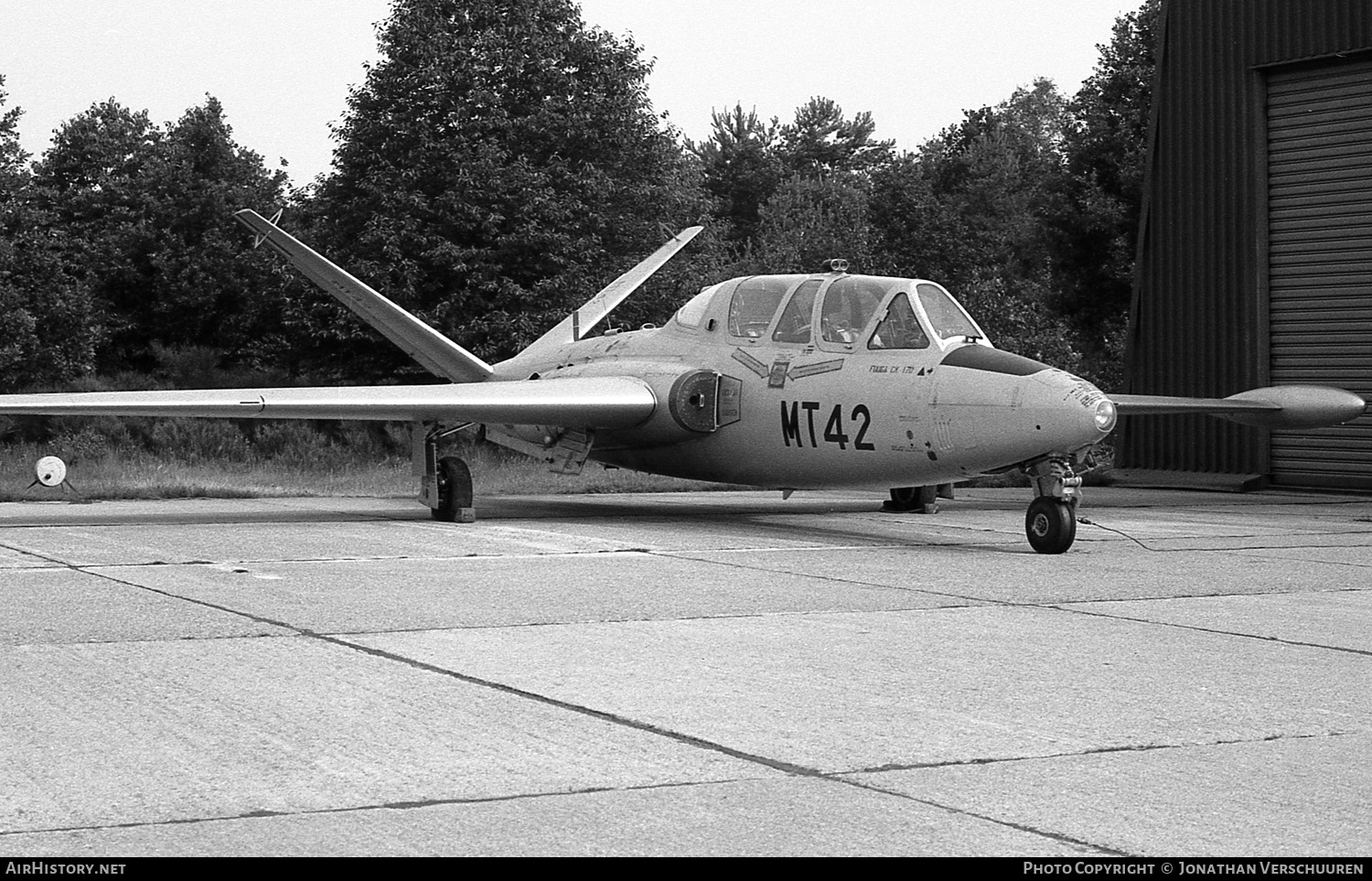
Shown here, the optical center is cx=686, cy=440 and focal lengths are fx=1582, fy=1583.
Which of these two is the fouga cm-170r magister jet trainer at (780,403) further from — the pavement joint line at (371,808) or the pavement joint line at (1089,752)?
the pavement joint line at (371,808)

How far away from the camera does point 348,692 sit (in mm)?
5621

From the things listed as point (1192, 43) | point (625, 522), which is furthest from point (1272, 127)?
point (625, 522)

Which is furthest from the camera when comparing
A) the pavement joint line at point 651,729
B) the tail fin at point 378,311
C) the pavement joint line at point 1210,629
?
the tail fin at point 378,311

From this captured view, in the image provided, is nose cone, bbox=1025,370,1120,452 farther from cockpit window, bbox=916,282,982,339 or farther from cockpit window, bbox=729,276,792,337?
cockpit window, bbox=729,276,792,337

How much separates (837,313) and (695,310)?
82.1 inches

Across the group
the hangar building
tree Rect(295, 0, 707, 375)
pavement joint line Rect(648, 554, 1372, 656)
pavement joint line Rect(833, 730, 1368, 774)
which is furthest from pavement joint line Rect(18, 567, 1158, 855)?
tree Rect(295, 0, 707, 375)

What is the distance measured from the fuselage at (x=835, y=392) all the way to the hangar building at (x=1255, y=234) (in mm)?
10277

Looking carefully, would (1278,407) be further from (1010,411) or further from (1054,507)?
(1010,411)

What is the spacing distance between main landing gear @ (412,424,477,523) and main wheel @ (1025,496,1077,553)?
5.41m

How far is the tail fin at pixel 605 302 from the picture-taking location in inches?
736

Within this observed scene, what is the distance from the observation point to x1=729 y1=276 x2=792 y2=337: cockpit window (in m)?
14.4

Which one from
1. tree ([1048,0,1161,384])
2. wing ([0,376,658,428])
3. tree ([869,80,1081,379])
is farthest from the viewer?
tree ([1048,0,1161,384])

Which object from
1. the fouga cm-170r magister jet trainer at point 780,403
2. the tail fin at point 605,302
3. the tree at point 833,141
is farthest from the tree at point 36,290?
the tree at point 833,141
